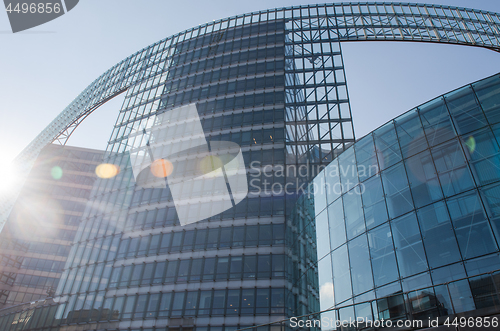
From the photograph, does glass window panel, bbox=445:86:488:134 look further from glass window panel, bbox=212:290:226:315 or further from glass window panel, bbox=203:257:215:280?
glass window panel, bbox=203:257:215:280

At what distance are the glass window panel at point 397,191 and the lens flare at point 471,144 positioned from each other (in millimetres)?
3382

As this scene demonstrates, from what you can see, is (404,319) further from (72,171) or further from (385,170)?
(72,171)

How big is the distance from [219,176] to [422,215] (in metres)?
23.4

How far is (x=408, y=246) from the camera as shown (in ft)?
62.2

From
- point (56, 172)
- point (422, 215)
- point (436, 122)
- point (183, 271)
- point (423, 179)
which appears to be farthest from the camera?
point (56, 172)

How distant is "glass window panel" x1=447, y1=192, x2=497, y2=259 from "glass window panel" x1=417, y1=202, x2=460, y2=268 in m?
0.29

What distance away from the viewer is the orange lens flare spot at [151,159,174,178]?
42562 millimetres

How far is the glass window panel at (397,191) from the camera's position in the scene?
66.1ft

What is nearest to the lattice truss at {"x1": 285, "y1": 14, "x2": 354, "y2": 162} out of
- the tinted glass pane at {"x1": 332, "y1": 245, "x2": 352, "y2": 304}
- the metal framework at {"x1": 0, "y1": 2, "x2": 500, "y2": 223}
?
the metal framework at {"x1": 0, "y1": 2, "x2": 500, "y2": 223}

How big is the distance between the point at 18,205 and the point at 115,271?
42.6 m

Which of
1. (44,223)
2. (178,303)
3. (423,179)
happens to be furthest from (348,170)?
(44,223)

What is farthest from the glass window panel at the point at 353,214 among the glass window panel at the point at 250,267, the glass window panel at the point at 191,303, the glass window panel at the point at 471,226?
the glass window panel at the point at 191,303

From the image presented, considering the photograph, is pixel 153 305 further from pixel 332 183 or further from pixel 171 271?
pixel 332 183

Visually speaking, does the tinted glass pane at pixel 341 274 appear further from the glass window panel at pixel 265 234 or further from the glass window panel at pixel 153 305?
the glass window panel at pixel 153 305
